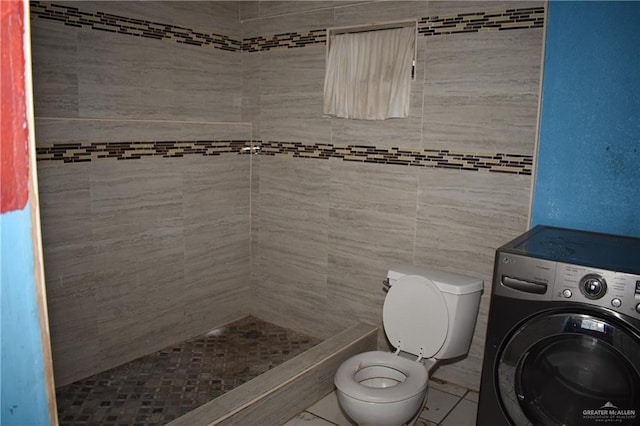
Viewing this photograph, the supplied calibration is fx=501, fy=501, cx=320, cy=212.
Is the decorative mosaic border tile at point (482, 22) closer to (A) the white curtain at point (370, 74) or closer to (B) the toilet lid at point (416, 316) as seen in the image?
(A) the white curtain at point (370, 74)

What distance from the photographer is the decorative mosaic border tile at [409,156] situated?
2.44 m

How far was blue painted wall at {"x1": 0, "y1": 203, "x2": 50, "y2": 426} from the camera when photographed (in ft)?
2.09

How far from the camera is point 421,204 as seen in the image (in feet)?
8.97

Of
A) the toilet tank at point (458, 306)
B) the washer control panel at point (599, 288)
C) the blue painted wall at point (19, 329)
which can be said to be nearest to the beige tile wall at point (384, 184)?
the toilet tank at point (458, 306)

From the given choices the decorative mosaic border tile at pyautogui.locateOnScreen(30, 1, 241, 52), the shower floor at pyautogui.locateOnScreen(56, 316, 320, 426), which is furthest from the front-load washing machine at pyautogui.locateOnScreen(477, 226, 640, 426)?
the decorative mosaic border tile at pyautogui.locateOnScreen(30, 1, 241, 52)

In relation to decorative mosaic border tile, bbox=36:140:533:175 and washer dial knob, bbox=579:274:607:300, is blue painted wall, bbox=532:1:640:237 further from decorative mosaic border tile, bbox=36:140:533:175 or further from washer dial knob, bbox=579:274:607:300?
washer dial knob, bbox=579:274:607:300

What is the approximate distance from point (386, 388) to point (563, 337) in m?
0.70

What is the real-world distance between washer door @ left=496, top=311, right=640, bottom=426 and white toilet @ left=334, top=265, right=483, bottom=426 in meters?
0.39

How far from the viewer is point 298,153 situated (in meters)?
3.20

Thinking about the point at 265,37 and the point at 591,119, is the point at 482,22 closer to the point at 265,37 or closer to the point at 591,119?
the point at 591,119

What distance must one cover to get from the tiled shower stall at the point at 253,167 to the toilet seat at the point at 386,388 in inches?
22.4

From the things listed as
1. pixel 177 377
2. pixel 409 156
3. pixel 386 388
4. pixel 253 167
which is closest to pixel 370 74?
pixel 409 156

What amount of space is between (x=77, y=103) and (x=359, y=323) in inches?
77.4

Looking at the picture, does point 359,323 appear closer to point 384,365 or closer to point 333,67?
point 384,365
